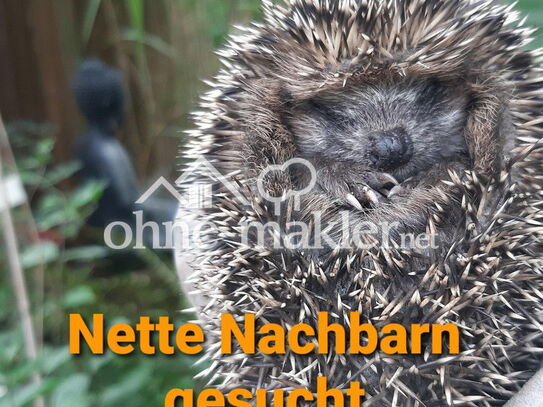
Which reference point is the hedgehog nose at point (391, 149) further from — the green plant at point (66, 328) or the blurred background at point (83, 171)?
the green plant at point (66, 328)

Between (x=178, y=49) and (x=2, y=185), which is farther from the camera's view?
(x=178, y=49)

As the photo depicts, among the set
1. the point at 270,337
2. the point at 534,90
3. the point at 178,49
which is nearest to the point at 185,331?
the point at 270,337

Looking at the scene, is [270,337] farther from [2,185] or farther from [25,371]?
[2,185]

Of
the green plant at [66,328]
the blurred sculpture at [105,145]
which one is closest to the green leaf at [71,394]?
the green plant at [66,328]

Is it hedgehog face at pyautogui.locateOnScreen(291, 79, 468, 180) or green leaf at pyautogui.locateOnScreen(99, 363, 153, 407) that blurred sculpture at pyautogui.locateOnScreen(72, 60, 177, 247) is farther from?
hedgehog face at pyautogui.locateOnScreen(291, 79, 468, 180)

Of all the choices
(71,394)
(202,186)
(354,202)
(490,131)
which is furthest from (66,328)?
(490,131)

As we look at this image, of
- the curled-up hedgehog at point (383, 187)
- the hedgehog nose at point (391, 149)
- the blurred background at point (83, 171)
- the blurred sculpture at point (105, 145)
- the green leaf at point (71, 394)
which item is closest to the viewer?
the curled-up hedgehog at point (383, 187)

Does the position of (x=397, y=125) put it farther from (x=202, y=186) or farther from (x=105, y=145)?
(x=105, y=145)

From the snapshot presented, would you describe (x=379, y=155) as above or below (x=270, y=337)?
above

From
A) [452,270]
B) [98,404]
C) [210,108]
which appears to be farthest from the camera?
[98,404]
